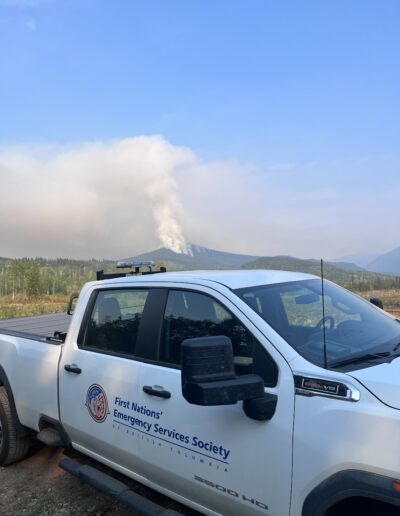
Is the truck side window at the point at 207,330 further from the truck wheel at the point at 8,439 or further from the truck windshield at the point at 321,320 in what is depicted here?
the truck wheel at the point at 8,439

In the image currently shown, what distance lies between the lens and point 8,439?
167 inches

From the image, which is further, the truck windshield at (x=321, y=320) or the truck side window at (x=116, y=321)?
the truck side window at (x=116, y=321)

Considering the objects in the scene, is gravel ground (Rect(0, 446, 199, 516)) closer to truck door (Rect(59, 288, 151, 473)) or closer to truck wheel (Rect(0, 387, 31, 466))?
truck wheel (Rect(0, 387, 31, 466))

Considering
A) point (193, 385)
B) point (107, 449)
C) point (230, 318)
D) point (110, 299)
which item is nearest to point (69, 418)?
point (107, 449)

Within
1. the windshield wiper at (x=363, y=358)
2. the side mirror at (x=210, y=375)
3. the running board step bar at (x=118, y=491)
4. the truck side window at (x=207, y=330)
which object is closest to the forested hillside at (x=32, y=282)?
the running board step bar at (x=118, y=491)

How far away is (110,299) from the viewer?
3.55 metres

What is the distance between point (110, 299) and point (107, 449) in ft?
3.59

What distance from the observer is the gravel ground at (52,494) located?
3.53 metres

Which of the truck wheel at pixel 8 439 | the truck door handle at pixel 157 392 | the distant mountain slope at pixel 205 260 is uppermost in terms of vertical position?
the distant mountain slope at pixel 205 260

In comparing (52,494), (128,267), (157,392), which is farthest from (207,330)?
(52,494)

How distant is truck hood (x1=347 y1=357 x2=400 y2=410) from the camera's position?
1906 millimetres

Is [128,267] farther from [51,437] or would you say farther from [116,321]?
[51,437]

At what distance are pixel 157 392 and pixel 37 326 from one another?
242 cm

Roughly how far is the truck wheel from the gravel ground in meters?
0.15
